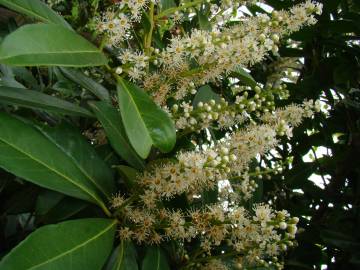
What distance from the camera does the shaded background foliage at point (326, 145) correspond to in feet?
5.03

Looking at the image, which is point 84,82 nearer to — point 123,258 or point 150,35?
point 150,35

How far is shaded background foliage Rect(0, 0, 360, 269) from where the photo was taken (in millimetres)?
1534

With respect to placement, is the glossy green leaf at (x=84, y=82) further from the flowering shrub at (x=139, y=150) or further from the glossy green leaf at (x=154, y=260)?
the glossy green leaf at (x=154, y=260)

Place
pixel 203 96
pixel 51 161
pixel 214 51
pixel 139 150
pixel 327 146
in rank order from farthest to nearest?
pixel 327 146
pixel 203 96
pixel 214 51
pixel 51 161
pixel 139 150

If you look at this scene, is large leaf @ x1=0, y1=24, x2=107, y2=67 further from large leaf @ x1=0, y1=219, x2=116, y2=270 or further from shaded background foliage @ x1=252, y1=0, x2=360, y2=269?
shaded background foliage @ x1=252, y1=0, x2=360, y2=269

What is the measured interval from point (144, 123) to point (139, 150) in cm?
9

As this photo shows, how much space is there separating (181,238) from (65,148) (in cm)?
31

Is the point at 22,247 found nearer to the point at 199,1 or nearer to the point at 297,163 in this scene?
the point at 199,1

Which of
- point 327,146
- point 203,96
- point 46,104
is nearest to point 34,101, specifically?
point 46,104

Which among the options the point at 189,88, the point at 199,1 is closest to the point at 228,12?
the point at 199,1

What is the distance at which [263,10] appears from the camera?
73.5 inches

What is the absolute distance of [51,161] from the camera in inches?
35.8

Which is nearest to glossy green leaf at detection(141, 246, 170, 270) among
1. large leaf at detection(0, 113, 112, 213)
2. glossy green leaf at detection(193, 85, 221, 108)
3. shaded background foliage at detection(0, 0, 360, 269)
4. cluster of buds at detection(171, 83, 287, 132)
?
large leaf at detection(0, 113, 112, 213)

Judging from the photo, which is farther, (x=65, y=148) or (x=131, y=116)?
(x=65, y=148)
